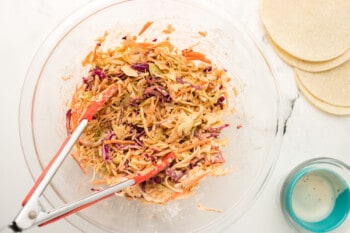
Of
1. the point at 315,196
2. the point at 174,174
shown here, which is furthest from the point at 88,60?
the point at 315,196

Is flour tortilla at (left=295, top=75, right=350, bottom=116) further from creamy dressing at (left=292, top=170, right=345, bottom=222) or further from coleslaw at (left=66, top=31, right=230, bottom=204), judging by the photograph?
coleslaw at (left=66, top=31, right=230, bottom=204)

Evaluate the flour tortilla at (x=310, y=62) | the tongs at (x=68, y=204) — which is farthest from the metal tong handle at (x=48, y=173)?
the flour tortilla at (x=310, y=62)

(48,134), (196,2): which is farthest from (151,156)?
(196,2)

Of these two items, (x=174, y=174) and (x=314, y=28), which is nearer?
(x=174, y=174)

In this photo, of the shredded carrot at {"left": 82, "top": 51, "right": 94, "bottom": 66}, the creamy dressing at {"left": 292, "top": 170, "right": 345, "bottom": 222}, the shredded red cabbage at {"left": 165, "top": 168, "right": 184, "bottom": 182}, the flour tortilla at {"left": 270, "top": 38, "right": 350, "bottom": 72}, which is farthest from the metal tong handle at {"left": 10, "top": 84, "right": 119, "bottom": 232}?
the creamy dressing at {"left": 292, "top": 170, "right": 345, "bottom": 222}

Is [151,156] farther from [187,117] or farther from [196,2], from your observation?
[196,2]

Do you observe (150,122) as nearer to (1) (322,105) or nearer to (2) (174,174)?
(2) (174,174)
